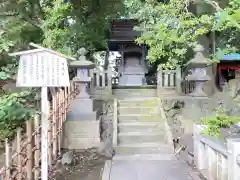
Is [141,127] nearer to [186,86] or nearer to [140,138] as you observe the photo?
[140,138]

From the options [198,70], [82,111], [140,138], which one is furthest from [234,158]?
[198,70]

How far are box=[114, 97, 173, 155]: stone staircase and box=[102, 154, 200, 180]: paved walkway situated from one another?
1.28 feet

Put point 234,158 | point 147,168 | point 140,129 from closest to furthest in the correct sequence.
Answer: point 234,158 < point 147,168 < point 140,129

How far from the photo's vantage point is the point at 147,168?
6.93m

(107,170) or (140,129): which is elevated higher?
(140,129)

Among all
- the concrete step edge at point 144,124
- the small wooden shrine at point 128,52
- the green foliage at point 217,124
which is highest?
the small wooden shrine at point 128,52

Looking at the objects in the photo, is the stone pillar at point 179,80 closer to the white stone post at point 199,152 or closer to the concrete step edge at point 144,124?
the concrete step edge at point 144,124

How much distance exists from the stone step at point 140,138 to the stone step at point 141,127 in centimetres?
31

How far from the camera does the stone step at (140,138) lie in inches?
353

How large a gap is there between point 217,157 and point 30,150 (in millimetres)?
3179

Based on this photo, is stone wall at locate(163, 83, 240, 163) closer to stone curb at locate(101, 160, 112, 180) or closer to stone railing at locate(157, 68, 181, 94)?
stone railing at locate(157, 68, 181, 94)

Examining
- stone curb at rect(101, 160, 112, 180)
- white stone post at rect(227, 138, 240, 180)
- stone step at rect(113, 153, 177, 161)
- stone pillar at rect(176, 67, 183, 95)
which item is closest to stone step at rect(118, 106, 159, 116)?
stone pillar at rect(176, 67, 183, 95)

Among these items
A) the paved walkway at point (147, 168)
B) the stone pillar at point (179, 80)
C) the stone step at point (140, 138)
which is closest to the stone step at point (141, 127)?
the stone step at point (140, 138)

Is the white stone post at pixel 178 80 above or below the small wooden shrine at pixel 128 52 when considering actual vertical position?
below
